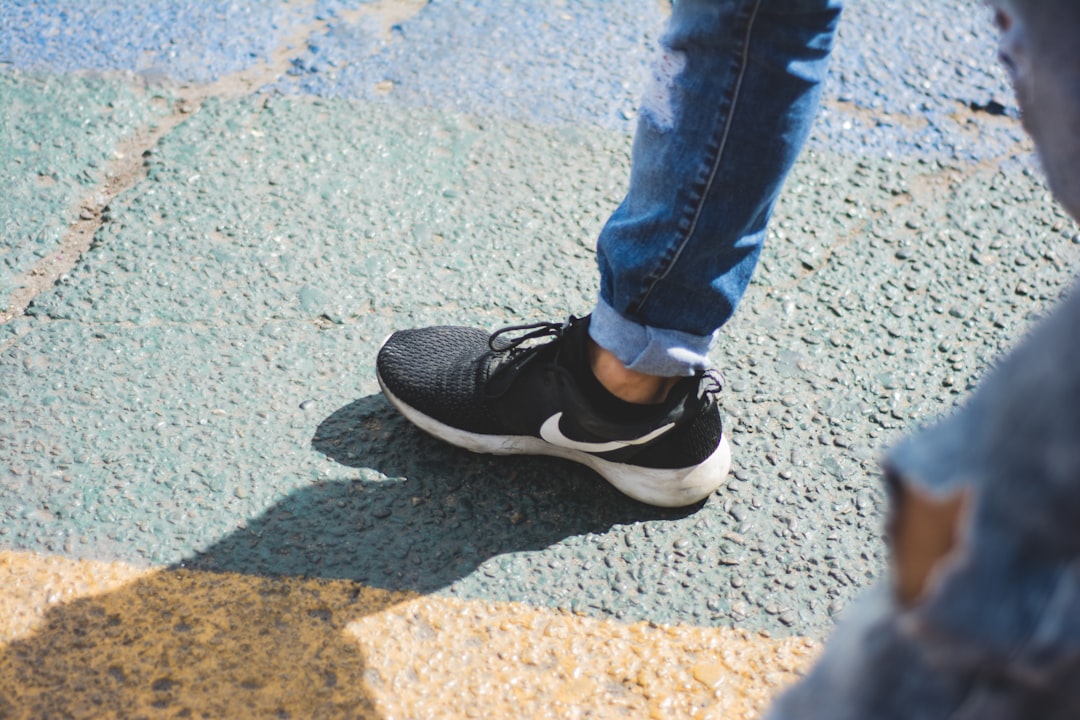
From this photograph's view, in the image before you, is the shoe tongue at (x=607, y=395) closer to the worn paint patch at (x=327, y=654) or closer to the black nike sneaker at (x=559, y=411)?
the black nike sneaker at (x=559, y=411)

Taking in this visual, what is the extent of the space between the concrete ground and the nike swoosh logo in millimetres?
105

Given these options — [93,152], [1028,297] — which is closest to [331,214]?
[93,152]

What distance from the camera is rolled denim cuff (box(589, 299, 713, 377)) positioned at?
1.57 meters

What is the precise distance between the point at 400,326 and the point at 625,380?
63cm

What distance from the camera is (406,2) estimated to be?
300cm

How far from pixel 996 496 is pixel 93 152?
235 centimetres

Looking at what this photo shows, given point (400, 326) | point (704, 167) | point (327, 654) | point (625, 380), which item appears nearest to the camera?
point (704, 167)

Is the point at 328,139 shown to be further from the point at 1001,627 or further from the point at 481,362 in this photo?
the point at 1001,627

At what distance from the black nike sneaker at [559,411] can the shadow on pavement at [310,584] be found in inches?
2.7

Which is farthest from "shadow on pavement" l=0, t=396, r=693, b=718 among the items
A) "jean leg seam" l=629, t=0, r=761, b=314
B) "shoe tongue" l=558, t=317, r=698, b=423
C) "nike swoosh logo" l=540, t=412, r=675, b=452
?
"jean leg seam" l=629, t=0, r=761, b=314

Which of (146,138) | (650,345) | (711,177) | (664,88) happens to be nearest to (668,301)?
(650,345)

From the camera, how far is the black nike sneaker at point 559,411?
1.67 meters

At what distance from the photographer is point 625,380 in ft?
5.41

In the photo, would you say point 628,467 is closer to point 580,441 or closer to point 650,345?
point 580,441
